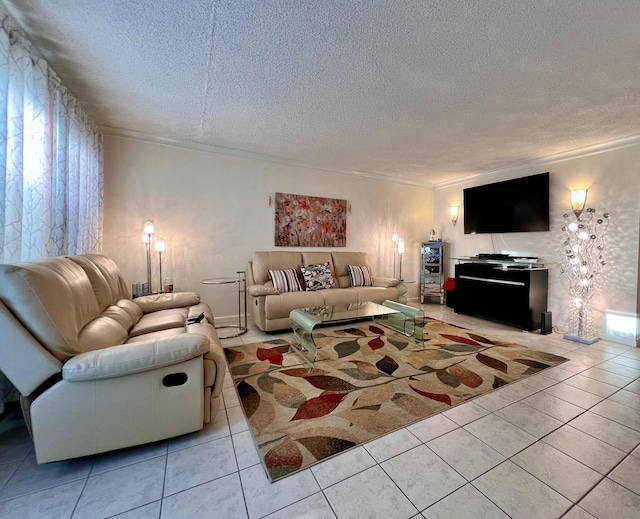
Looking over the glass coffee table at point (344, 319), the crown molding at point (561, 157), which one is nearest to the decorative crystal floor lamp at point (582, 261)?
the crown molding at point (561, 157)

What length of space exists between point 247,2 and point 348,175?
3.39 metres

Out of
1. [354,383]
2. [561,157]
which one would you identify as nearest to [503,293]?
[561,157]

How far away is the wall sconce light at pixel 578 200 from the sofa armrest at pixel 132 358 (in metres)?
4.57

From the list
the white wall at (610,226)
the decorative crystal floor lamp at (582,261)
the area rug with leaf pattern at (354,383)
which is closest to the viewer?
the area rug with leaf pattern at (354,383)

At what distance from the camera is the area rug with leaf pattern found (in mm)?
1576

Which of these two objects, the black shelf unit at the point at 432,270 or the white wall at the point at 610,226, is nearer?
the white wall at the point at 610,226

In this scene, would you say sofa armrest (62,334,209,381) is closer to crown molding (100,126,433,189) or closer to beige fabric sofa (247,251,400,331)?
beige fabric sofa (247,251,400,331)

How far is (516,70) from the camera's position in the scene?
1.99 m

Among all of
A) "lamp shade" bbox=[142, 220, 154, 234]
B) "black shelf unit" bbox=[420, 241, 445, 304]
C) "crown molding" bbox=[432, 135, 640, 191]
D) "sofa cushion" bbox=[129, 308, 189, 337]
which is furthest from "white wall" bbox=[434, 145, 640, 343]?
"lamp shade" bbox=[142, 220, 154, 234]

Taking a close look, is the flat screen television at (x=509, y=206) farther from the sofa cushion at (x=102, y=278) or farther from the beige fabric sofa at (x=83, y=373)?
the sofa cushion at (x=102, y=278)

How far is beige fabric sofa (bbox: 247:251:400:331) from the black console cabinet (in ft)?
4.02

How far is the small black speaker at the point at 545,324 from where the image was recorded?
3.53 m

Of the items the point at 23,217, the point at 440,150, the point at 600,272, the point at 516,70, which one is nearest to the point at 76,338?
the point at 23,217

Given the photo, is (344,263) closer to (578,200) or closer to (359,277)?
(359,277)
